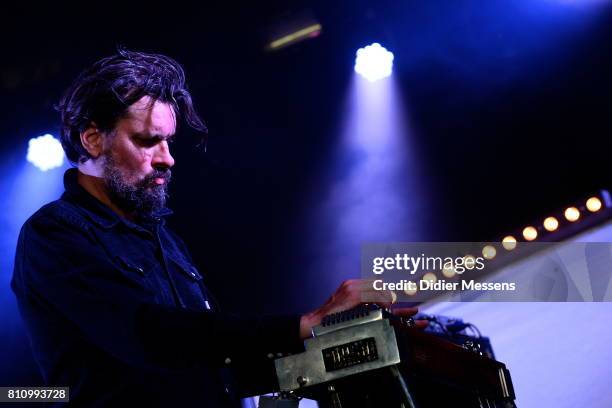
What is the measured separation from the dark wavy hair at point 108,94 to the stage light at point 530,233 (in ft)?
8.58

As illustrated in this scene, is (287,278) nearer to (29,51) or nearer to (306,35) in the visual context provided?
(306,35)

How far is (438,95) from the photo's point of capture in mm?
4828

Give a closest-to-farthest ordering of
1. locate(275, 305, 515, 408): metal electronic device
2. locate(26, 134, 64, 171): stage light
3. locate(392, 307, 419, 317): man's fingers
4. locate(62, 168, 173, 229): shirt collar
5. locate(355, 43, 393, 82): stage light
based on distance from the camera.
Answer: locate(275, 305, 515, 408): metal electronic device
locate(392, 307, 419, 317): man's fingers
locate(62, 168, 173, 229): shirt collar
locate(26, 134, 64, 171): stage light
locate(355, 43, 393, 82): stage light

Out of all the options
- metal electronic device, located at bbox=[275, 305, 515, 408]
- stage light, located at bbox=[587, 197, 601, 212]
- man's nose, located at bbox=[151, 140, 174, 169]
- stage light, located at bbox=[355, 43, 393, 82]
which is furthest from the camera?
stage light, located at bbox=[355, 43, 393, 82]

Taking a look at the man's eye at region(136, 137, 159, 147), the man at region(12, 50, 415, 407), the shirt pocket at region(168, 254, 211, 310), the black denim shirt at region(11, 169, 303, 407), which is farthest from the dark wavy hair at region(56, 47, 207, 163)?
the shirt pocket at region(168, 254, 211, 310)

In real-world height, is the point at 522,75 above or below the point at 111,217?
above

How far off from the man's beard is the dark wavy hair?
158mm

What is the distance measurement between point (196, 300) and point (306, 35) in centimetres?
269

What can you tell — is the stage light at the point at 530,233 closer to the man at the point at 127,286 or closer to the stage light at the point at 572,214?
the stage light at the point at 572,214

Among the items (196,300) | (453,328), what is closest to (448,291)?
(453,328)

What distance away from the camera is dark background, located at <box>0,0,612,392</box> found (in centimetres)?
446

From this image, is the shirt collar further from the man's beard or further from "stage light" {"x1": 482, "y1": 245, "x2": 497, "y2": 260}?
"stage light" {"x1": 482, "y1": 245, "x2": 497, "y2": 260}

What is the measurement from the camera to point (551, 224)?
4473 mm

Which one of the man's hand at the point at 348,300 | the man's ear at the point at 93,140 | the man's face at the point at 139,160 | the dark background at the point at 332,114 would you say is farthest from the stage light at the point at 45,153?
the man's hand at the point at 348,300
